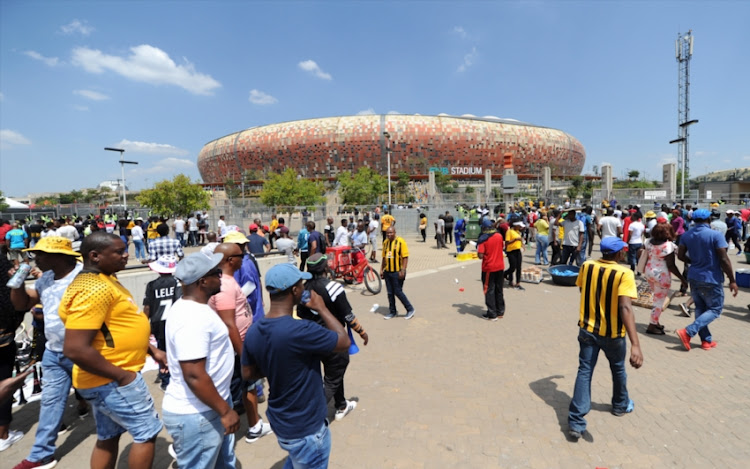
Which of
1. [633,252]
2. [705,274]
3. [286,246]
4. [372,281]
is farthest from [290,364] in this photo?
[633,252]

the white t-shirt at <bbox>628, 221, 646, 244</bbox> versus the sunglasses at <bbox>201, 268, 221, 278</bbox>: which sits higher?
the sunglasses at <bbox>201, 268, 221, 278</bbox>

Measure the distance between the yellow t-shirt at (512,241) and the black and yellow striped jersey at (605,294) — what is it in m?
4.67

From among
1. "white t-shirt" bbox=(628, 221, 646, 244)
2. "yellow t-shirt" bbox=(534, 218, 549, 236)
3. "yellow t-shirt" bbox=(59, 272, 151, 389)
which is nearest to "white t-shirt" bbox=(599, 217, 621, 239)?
Answer: "white t-shirt" bbox=(628, 221, 646, 244)

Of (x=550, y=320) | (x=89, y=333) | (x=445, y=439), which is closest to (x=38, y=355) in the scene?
(x=89, y=333)

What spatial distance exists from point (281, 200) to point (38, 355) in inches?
1258

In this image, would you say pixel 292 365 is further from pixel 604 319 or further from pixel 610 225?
pixel 610 225

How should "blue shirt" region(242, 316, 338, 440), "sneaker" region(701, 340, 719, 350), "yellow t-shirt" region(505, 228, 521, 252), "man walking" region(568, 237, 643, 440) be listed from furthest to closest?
1. "yellow t-shirt" region(505, 228, 521, 252)
2. "sneaker" region(701, 340, 719, 350)
3. "man walking" region(568, 237, 643, 440)
4. "blue shirt" region(242, 316, 338, 440)

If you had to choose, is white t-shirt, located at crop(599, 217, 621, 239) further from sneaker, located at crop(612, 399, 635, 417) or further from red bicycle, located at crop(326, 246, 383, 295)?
sneaker, located at crop(612, 399, 635, 417)

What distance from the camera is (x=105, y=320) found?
6.79ft

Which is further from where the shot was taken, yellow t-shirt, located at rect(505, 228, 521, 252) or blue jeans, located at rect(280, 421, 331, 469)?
yellow t-shirt, located at rect(505, 228, 521, 252)

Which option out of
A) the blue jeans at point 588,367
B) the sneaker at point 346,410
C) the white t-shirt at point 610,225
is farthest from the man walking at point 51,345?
the white t-shirt at point 610,225

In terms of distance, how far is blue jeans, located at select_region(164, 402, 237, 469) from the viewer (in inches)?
74.5

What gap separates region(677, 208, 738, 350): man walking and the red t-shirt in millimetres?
2464

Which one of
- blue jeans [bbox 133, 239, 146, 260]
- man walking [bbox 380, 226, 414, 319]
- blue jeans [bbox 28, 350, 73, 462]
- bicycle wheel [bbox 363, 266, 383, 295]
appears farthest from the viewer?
blue jeans [bbox 133, 239, 146, 260]
